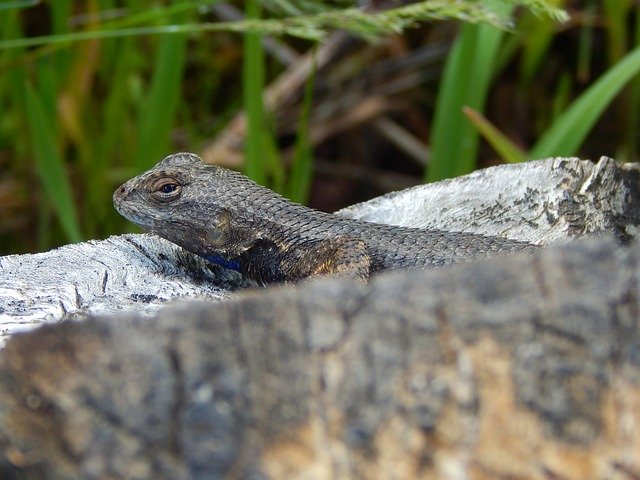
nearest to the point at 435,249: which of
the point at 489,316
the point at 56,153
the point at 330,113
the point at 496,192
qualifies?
the point at 496,192

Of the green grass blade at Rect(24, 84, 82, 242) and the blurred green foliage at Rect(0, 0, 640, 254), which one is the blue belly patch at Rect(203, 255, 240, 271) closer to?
the blurred green foliage at Rect(0, 0, 640, 254)

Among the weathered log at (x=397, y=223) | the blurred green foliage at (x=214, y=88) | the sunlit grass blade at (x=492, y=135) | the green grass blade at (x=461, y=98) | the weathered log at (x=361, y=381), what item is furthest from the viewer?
the green grass blade at (x=461, y=98)

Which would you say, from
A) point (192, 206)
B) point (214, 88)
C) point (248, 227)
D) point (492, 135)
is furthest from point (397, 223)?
point (214, 88)

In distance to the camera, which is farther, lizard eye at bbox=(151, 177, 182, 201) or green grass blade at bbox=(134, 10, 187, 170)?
green grass blade at bbox=(134, 10, 187, 170)

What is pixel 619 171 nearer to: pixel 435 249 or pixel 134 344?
pixel 435 249

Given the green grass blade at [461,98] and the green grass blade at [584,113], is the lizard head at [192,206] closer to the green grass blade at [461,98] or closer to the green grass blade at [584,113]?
the green grass blade at [461,98]

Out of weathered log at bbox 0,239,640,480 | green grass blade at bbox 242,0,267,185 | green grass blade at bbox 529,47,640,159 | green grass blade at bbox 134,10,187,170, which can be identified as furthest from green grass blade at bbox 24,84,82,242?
weathered log at bbox 0,239,640,480

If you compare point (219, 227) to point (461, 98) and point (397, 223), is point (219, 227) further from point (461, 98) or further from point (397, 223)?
point (461, 98)

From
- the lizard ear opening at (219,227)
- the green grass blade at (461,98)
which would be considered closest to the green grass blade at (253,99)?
the green grass blade at (461,98)
